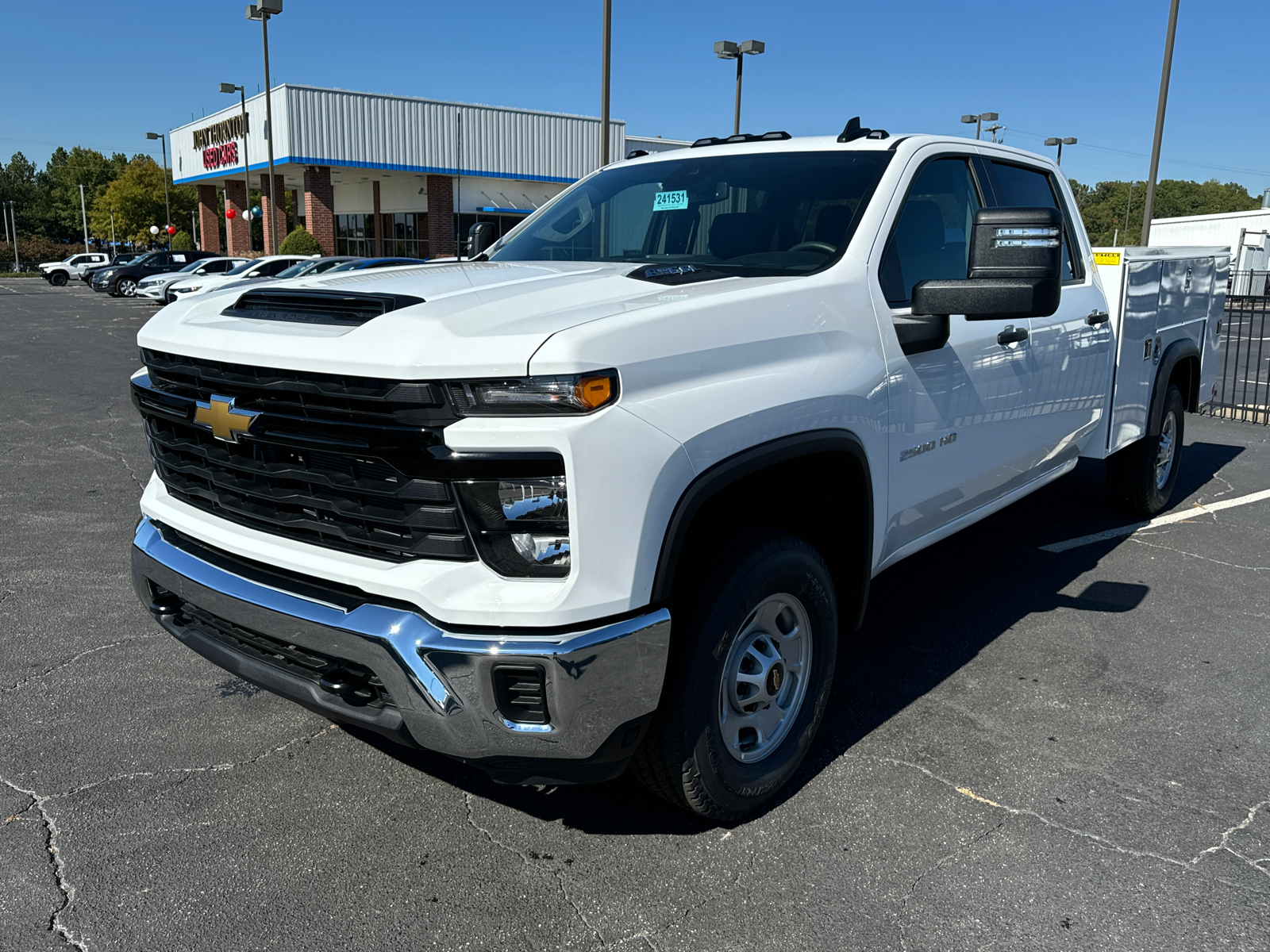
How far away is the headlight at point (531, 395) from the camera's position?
2.29 metres

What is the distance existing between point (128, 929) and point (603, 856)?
1.22m

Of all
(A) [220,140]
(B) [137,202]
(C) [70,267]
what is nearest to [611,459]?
(A) [220,140]

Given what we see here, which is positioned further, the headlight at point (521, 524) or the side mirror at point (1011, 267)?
the side mirror at point (1011, 267)

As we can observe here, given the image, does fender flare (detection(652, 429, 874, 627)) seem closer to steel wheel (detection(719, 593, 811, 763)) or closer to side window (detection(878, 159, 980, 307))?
steel wheel (detection(719, 593, 811, 763))

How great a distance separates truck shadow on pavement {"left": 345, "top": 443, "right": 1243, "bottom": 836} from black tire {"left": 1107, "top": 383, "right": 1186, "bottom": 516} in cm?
20

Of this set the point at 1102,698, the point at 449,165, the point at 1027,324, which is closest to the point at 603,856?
the point at 1102,698

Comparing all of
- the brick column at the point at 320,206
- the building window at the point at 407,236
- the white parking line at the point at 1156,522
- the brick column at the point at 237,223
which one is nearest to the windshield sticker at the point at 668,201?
the white parking line at the point at 1156,522

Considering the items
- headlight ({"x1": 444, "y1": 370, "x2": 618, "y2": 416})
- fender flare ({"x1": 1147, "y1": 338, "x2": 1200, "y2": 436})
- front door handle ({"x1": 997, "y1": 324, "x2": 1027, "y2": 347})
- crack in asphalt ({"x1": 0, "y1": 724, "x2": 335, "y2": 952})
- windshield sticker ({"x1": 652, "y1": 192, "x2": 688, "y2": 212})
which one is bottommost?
crack in asphalt ({"x1": 0, "y1": 724, "x2": 335, "y2": 952})

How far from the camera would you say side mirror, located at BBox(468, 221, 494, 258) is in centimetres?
495

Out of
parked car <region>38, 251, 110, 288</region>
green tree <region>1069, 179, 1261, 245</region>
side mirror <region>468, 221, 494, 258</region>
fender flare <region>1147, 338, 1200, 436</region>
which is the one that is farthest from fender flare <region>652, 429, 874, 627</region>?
green tree <region>1069, 179, 1261, 245</region>

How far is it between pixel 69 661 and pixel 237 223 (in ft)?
158

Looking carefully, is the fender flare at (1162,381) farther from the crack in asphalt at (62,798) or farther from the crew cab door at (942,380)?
the crack in asphalt at (62,798)

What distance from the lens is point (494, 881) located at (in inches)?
108

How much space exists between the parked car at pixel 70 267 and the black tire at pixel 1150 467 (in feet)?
174
